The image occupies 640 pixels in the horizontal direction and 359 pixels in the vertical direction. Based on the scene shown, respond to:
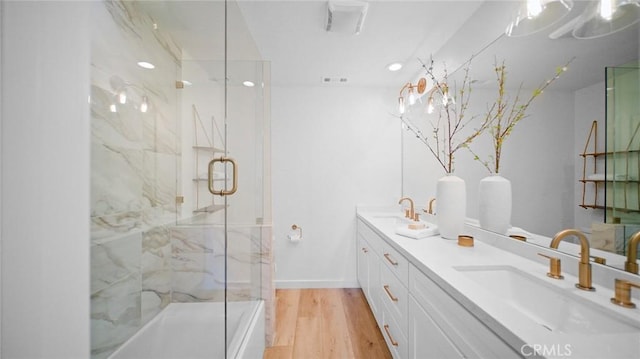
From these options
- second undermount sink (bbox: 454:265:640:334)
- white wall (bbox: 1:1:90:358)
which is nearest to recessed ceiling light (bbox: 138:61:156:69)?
white wall (bbox: 1:1:90:358)

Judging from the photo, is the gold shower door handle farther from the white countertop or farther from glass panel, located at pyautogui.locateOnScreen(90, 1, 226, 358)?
→ the white countertop

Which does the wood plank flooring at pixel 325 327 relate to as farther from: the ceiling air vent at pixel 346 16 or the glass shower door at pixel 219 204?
the ceiling air vent at pixel 346 16

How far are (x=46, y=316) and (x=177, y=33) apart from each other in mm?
1320

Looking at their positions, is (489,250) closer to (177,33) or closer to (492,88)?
(492,88)

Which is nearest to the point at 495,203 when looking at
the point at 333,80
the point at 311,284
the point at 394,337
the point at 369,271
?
the point at 394,337

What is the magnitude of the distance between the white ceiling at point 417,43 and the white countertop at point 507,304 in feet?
2.61

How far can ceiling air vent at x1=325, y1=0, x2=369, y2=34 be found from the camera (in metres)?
1.48

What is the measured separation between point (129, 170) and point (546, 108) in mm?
1943

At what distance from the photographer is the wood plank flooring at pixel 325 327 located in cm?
172

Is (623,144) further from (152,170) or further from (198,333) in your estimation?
(198,333)

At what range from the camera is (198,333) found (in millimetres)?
1426

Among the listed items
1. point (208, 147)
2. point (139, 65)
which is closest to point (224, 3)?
point (139, 65)

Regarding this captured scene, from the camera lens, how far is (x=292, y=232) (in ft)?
9.11

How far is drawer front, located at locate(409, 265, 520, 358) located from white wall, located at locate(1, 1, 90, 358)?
3.52ft
